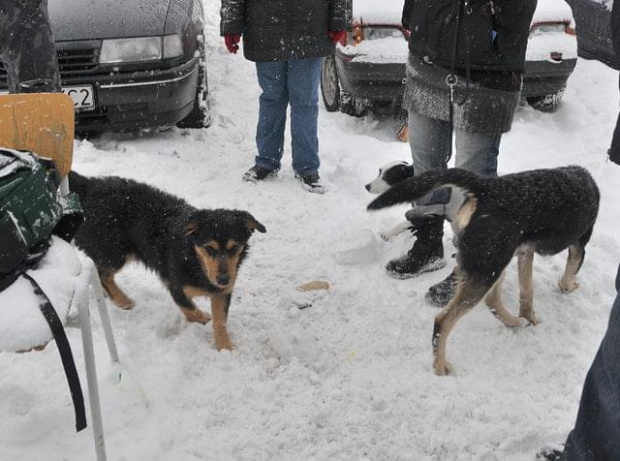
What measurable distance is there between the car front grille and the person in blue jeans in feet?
14.5

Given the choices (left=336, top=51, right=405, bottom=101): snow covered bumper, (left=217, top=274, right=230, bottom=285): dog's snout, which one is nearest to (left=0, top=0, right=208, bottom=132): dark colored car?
(left=336, top=51, right=405, bottom=101): snow covered bumper

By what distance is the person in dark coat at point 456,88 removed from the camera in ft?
10.1

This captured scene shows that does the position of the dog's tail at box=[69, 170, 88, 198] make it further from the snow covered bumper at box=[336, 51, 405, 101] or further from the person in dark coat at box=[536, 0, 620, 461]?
the snow covered bumper at box=[336, 51, 405, 101]

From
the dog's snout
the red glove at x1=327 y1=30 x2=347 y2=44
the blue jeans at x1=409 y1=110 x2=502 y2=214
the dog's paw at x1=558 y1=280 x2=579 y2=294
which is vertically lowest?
the dog's paw at x1=558 y1=280 x2=579 y2=294

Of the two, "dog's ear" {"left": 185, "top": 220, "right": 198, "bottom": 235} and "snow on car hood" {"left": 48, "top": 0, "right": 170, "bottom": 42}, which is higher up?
"snow on car hood" {"left": 48, "top": 0, "right": 170, "bottom": 42}

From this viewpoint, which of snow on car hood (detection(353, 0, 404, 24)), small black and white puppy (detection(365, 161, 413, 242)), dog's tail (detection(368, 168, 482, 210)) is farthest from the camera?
snow on car hood (detection(353, 0, 404, 24))

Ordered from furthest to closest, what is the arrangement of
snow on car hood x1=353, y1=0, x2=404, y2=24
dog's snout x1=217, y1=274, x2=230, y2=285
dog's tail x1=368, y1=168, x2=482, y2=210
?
snow on car hood x1=353, y1=0, x2=404, y2=24
dog's snout x1=217, y1=274, x2=230, y2=285
dog's tail x1=368, y1=168, x2=482, y2=210

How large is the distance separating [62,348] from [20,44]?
2.80 metres

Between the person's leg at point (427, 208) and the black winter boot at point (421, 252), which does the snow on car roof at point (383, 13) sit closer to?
the person's leg at point (427, 208)

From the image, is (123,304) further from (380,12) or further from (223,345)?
(380,12)

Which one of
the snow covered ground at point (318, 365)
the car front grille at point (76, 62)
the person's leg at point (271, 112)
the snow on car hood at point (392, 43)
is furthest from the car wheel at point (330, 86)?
the car front grille at point (76, 62)

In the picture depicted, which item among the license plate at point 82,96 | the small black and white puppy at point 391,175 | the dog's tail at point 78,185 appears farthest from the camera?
the license plate at point 82,96

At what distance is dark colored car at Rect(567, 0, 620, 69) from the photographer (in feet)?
22.4

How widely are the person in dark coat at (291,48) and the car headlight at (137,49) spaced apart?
665 mm
